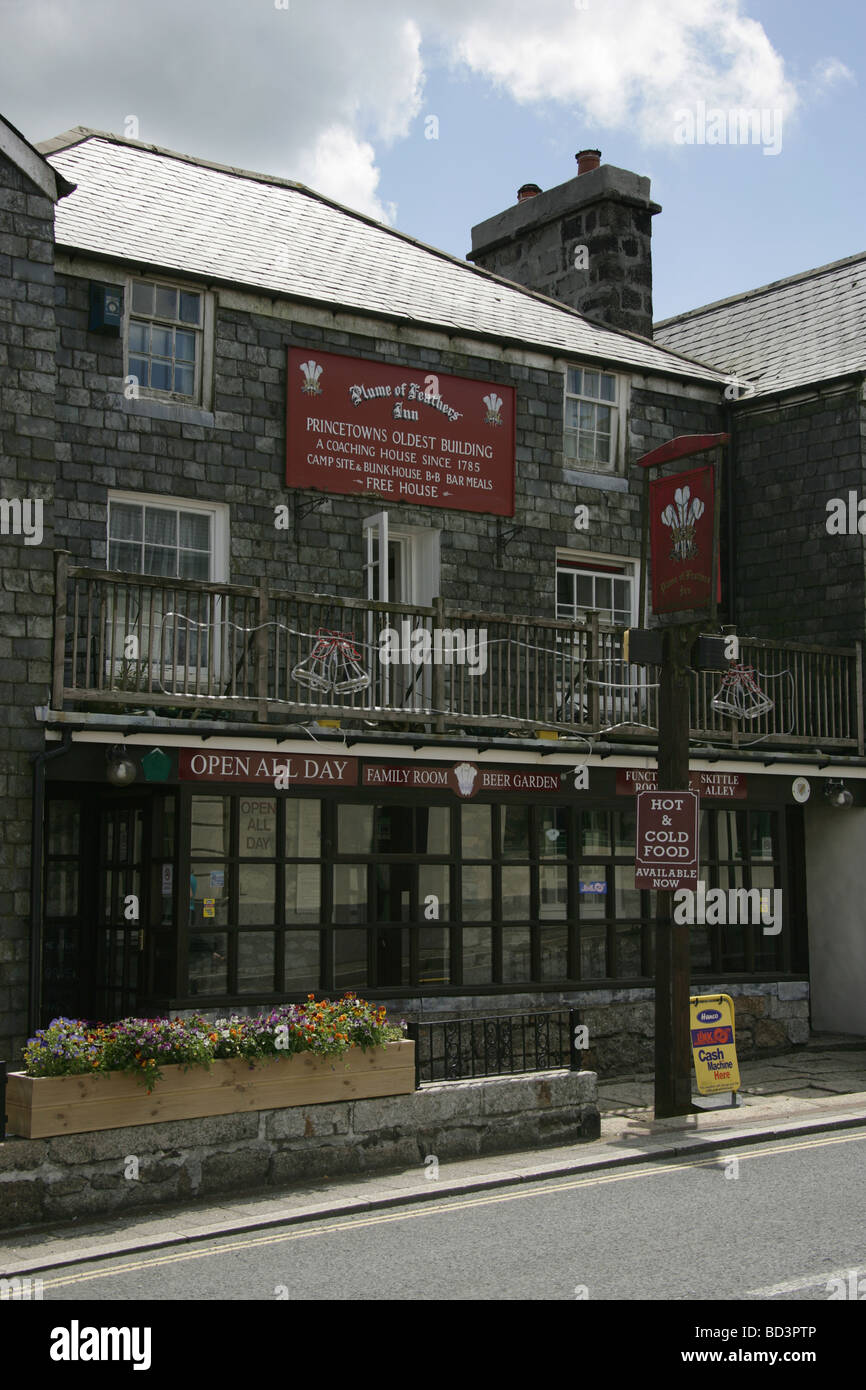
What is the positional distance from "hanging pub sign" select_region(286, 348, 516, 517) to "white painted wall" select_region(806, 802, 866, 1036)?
17.6 feet

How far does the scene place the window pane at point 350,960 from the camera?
45.6 feet

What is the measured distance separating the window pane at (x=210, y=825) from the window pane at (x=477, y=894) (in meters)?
2.62

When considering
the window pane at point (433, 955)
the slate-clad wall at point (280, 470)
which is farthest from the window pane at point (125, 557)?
the window pane at point (433, 955)

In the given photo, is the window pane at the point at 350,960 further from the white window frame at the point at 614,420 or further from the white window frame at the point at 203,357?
the white window frame at the point at 614,420

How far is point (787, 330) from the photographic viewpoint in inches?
812

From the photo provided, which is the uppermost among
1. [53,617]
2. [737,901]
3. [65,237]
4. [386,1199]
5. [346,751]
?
[65,237]

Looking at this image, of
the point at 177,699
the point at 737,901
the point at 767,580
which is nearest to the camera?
the point at 177,699

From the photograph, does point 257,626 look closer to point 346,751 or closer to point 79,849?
point 346,751

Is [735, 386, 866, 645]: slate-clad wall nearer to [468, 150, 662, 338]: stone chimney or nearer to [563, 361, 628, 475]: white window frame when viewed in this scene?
[563, 361, 628, 475]: white window frame

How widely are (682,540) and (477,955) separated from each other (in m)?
4.58

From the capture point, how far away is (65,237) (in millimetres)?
14062

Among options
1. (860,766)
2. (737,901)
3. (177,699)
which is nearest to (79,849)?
(177,699)

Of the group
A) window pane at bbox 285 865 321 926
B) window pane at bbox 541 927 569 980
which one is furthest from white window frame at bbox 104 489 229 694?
window pane at bbox 541 927 569 980
